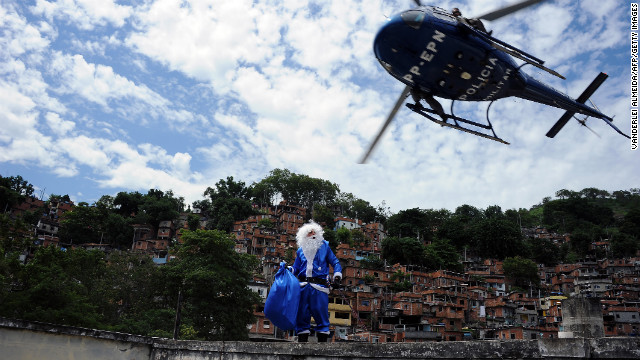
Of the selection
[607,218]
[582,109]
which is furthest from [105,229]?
[607,218]

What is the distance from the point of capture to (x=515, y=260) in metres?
60.9

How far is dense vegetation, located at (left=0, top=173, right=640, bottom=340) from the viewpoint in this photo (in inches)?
901

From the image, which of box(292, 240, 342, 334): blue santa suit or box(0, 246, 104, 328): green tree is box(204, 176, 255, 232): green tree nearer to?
box(0, 246, 104, 328): green tree

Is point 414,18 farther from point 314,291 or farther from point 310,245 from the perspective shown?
point 314,291

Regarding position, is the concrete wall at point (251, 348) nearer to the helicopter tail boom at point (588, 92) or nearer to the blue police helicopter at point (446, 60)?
the blue police helicopter at point (446, 60)

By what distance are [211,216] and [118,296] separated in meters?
51.5

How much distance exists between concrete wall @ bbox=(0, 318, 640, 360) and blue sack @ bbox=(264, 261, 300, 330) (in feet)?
4.07

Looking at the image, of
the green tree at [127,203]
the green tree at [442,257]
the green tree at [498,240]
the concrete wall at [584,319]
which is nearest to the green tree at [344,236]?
→ the green tree at [442,257]

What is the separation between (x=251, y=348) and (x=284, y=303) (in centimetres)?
139

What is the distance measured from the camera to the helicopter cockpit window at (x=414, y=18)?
922 centimetres

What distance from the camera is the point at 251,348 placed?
18.6 feet

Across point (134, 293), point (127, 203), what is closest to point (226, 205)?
point (127, 203)

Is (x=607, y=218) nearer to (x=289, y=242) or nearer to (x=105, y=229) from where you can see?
(x=289, y=242)

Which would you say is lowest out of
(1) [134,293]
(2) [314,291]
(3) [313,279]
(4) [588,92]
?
(1) [134,293]
